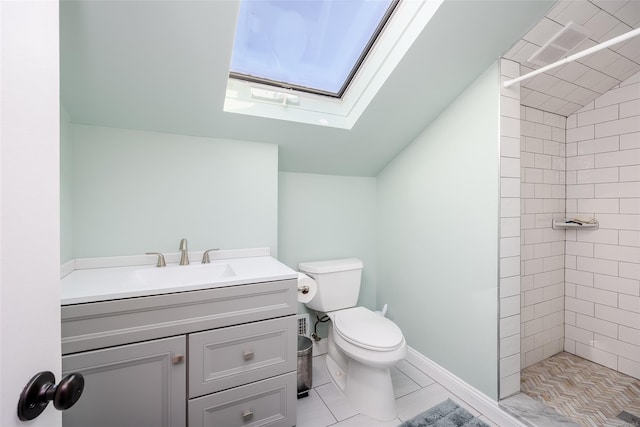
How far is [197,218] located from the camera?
→ 1.66 metres

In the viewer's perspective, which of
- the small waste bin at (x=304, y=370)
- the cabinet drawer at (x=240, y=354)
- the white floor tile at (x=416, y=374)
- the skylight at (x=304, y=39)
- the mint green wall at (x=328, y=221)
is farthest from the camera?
the mint green wall at (x=328, y=221)

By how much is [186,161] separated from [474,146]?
1.72 m

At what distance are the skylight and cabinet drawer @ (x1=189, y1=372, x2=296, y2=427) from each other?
1.67 meters

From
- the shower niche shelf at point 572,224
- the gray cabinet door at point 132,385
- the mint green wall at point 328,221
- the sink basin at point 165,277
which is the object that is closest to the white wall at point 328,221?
the mint green wall at point 328,221

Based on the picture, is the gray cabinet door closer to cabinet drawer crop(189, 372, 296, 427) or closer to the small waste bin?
cabinet drawer crop(189, 372, 296, 427)

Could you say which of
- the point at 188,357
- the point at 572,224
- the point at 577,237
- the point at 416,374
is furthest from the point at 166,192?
the point at 577,237

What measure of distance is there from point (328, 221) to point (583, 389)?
1937 millimetres

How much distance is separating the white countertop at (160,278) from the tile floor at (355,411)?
834 millimetres

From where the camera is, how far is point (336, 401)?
1.63m

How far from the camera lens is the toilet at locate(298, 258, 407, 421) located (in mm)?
1485

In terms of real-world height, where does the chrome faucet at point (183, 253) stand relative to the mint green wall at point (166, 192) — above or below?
below

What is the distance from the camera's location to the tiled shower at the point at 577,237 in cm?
170

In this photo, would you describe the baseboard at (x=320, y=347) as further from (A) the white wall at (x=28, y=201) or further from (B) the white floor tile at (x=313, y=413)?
(A) the white wall at (x=28, y=201)

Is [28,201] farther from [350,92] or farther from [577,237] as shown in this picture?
[577,237]
